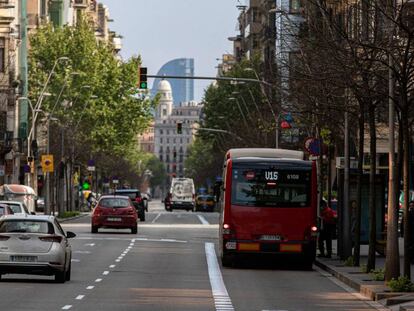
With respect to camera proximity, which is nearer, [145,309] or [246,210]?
[145,309]

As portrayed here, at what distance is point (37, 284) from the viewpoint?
31.5 m

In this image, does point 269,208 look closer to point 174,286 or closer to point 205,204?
point 174,286

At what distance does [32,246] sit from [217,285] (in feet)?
12.7

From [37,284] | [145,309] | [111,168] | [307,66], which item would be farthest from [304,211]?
[111,168]

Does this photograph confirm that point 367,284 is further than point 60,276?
No

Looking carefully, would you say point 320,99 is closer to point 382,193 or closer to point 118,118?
point 382,193

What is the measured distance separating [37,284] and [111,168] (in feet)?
391

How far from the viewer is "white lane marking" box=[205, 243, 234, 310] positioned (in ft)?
86.5

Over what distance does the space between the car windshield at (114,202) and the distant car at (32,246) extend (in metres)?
32.2

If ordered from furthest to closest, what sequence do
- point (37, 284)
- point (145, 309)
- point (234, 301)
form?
point (37, 284), point (234, 301), point (145, 309)

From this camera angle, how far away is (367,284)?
3130cm

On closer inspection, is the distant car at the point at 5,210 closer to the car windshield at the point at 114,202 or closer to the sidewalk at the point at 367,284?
the sidewalk at the point at 367,284

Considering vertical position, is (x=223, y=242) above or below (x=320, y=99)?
below

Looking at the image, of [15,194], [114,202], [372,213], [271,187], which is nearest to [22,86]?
[15,194]
